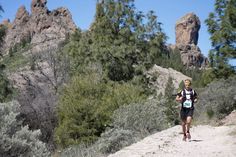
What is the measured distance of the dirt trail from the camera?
34.9ft

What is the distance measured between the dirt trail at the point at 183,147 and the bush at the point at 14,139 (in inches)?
84.2

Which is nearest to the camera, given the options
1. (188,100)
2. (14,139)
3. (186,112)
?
(14,139)

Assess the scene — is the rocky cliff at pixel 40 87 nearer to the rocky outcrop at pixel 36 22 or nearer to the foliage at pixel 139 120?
the foliage at pixel 139 120

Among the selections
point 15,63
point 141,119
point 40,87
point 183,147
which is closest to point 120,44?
point 40,87

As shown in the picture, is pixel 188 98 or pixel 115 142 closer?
pixel 188 98

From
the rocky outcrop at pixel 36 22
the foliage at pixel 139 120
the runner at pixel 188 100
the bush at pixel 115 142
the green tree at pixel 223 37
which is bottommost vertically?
the bush at pixel 115 142

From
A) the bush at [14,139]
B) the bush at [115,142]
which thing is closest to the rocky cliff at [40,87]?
the bush at [115,142]

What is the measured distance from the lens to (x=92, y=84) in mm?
23219

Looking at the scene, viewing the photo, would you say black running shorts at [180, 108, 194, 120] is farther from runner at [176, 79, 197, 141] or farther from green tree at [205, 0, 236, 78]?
green tree at [205, 0, 236, 78]

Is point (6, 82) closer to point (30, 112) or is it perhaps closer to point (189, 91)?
point (30, 112)

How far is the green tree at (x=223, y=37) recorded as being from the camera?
25.7 metres

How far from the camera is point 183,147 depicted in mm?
11828

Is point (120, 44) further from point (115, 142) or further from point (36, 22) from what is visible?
point (36, 22)

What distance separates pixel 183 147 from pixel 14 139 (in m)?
4.64
